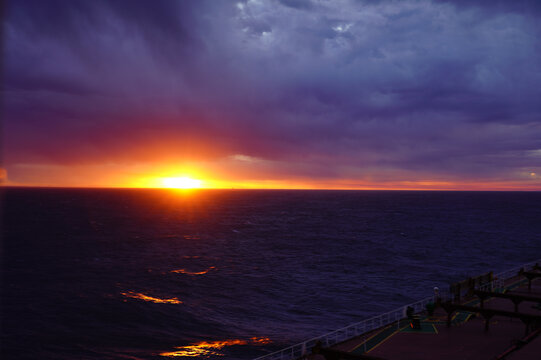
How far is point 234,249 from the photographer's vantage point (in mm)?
95875

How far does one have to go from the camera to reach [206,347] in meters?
37.3

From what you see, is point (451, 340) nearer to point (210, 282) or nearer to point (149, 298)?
point (149, 298)

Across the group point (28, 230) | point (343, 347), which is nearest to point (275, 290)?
point (343, 347)

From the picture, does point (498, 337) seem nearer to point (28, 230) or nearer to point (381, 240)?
point (381, 240)

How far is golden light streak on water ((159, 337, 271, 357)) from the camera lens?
117 feet

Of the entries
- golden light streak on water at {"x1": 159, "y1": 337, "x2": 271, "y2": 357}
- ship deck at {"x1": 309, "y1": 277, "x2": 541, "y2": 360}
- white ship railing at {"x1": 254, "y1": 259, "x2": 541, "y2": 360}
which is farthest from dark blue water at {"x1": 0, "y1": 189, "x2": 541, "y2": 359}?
ship deck at {"x1": 309, "y1": 277, "x2": 541, "y2": 360}

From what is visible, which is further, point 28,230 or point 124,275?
point 28,230

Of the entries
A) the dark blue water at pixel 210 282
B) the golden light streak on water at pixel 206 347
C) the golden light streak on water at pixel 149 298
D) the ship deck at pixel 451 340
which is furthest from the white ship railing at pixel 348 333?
the golden light streak on water at pixel 149 298

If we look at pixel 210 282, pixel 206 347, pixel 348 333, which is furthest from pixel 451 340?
pixel 210 282

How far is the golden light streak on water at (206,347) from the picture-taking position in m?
35.8

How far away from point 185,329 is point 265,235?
261ft

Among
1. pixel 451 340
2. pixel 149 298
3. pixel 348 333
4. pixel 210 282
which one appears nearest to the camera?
pixel 451 340

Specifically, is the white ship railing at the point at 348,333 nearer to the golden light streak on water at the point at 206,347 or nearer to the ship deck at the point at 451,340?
the ship deck at the point at 451,340

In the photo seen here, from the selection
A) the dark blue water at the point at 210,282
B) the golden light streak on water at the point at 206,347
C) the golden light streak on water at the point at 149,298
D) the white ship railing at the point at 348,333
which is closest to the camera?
the white ship railing at the point at 348,333
